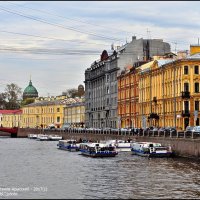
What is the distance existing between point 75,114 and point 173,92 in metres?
76.3

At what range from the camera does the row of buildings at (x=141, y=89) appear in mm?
78375

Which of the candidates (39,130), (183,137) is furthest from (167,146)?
(39,130)

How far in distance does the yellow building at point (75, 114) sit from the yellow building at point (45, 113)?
4055mm

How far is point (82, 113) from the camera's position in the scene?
148875 millimetres

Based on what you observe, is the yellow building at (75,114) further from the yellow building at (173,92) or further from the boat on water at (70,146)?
the boat on water at (70,146)

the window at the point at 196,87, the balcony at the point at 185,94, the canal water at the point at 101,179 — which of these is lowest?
the canal water at the point at 101,179

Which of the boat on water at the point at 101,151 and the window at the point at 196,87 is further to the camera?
the window at the point at 196,87

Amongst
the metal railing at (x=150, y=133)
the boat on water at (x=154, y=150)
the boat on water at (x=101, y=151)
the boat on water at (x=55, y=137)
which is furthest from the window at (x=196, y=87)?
the boat on water at (x=55, y=137)

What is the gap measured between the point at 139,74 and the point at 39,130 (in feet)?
185

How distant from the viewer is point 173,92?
3164 inches

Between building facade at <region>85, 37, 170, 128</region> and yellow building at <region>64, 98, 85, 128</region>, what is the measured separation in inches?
562

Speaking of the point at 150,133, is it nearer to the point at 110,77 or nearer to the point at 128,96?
the point at 128,96

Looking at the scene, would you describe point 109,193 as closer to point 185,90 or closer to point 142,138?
point 142,138

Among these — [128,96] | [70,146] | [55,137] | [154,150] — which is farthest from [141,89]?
[154,150]
